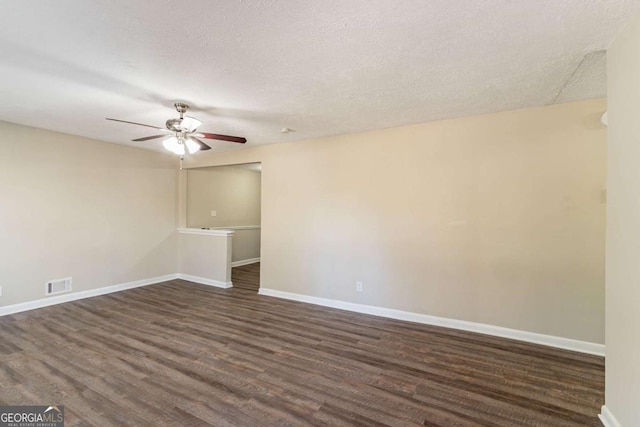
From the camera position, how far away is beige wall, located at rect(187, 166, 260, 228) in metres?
5.89

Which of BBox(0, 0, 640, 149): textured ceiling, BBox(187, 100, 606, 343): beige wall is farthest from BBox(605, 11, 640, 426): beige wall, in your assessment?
BBox(187, 100, 606, 343): beige wall

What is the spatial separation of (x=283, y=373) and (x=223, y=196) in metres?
4.92

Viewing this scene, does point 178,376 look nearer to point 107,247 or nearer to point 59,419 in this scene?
point 59,419

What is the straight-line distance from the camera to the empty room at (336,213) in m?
1.69

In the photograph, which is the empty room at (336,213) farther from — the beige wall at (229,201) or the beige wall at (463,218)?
the beige wall at (229,201)

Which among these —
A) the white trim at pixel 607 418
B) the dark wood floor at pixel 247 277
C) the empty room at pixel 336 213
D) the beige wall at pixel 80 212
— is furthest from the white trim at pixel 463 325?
the beige wall at pixel 80 212

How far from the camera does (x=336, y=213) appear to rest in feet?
13.2

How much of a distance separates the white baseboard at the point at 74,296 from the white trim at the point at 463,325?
2546mm

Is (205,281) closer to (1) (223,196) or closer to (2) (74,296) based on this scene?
(2) (74,296)

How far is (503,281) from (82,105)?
15.5ft

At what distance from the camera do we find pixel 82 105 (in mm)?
2930

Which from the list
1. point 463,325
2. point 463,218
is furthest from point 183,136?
point 463,325

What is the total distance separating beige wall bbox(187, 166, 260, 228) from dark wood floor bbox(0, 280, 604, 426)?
2.78 meters

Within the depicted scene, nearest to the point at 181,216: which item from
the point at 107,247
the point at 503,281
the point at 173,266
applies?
the point at 173,266
